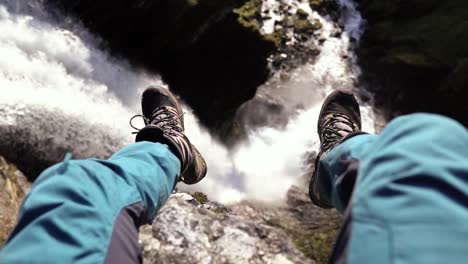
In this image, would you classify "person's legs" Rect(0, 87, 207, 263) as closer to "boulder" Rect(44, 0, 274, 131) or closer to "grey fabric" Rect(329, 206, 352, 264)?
"grey fabric" Rect(329, 206, 352, 264)

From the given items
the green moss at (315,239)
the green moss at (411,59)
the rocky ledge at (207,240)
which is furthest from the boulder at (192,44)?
the green moss at (411,59)

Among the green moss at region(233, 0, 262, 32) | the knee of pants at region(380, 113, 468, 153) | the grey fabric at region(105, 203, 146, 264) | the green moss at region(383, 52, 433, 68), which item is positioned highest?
the green moss at region(383, 52, 433, 68)

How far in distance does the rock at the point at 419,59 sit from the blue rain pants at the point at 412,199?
705cm

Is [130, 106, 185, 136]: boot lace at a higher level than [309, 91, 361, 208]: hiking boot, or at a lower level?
lower

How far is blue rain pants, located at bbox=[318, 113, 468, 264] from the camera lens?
0.91 metres

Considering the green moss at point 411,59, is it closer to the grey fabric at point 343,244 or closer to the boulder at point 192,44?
the boulder at point 192,44

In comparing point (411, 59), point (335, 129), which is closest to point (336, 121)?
point (335, 129)

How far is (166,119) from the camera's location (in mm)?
3143

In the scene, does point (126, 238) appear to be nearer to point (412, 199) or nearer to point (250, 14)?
point (412, 199)

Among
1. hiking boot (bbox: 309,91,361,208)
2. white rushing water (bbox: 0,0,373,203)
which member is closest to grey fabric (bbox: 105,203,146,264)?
hiking boot (bbox: 309,91,361,208)

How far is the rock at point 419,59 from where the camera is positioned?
732cm

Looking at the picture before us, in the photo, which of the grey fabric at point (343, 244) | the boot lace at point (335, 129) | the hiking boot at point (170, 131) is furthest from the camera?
the boot lace at point (335, 129)

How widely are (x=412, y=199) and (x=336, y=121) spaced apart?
7.42 feet

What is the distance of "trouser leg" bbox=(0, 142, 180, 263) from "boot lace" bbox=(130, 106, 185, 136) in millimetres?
1238
